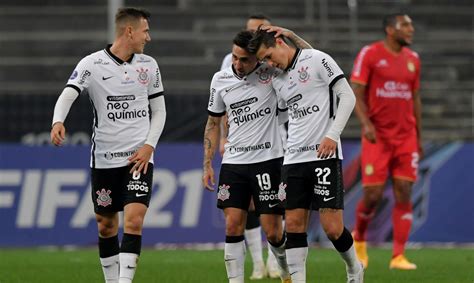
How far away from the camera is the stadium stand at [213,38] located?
21.1 m

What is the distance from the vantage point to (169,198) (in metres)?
17.0

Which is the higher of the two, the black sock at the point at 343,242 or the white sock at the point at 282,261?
the black sock at the point at 343,242

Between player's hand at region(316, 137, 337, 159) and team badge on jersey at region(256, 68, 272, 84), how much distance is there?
99cm

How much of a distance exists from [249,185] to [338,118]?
1.13 metres

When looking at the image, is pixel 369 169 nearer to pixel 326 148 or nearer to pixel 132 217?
pixel 326 148

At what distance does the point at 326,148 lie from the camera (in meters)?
8.78

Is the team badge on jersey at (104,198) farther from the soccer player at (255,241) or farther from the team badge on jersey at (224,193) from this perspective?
the soccer player at (255,241)

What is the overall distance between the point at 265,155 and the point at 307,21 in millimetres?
13183

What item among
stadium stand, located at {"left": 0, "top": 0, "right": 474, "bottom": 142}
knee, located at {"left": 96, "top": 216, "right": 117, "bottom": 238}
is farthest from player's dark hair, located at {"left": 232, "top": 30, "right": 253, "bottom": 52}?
stadium stand, located at {"left": 0, "top": 0, "right": 474, "bottom": 142}

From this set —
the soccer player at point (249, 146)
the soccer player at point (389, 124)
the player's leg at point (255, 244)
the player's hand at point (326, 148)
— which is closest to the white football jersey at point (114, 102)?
the soccer player at point (249, 146)

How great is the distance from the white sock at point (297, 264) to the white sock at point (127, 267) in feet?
3.94

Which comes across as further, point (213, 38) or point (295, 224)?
point (213, 38)

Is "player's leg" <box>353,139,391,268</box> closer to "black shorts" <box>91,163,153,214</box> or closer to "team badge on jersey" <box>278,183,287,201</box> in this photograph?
"team badge on jersey" <box>278,183,287,201</box>

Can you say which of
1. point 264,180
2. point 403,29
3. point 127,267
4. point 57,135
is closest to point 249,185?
point 264,180
